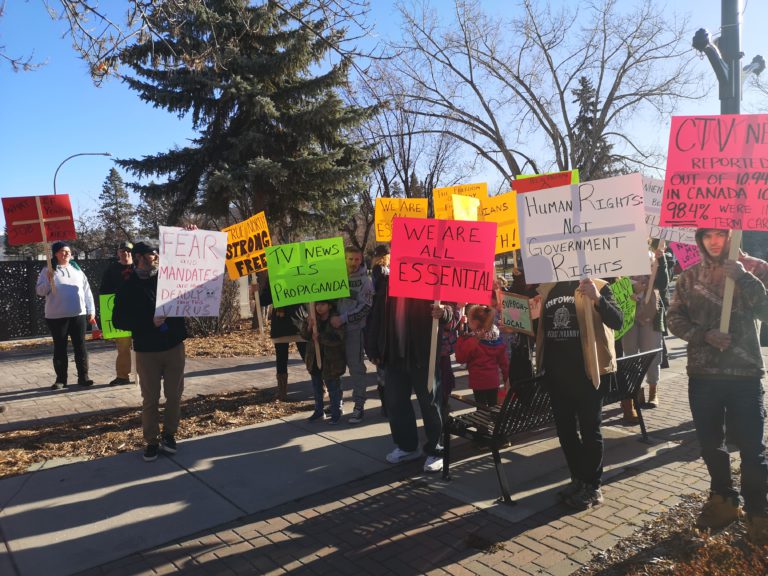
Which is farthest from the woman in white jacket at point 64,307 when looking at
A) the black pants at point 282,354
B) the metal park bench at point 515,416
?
the metal park bench at point 515,416

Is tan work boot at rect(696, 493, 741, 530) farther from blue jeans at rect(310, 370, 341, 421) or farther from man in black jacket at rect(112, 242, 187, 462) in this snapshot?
man in black jacket at rect(112, 242, 187, 462)

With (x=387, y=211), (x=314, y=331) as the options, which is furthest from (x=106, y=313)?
(x=387, y=211)

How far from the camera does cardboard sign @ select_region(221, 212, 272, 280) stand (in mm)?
6504

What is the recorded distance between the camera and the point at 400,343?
492cm

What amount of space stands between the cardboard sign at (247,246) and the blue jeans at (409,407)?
91.5 inches

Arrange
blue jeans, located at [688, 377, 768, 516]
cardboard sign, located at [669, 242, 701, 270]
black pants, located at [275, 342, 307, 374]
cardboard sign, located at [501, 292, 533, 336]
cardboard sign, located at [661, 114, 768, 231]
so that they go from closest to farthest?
blue jeans, located at [688, 377, 768, 516] < cardboard sign, located at [661, 114, 768, 231] < cardboard sign, located at [501, 292, 533, 336] < cardboard sign, located at [669, 242, 701, 270] < black pants, located at [275, 342, 307, 374]

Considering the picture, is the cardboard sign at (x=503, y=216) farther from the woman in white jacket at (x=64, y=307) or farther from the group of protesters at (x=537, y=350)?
the woman in white jacket at (x=64, y=307)

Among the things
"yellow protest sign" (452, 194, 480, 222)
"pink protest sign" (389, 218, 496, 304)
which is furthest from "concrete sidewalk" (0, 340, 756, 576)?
"yellow protest sign" (452, 194, 480, 222)

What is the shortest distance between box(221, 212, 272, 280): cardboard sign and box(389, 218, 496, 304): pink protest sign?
229cm

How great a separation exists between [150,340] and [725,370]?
4.56 m

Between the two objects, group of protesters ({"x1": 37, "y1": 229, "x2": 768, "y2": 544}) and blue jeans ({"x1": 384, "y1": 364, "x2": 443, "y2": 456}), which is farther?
blue jeans ({"x1": 384, "y1": 364, "x2": 443, "y2": 456})

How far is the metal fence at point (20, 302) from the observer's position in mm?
14523

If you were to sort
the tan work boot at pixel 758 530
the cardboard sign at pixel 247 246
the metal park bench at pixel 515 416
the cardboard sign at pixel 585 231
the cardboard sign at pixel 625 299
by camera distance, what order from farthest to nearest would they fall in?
1. the cardboard sign at pixel 247 246
2. the cardboard sign at pixel 625 299
3. the metal park bench at pixel 515 416
4. the cardboard sign at pixel 585 231
5. the tan work boot at pixel 758 530

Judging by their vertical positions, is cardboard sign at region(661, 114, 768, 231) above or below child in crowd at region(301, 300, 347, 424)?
above
